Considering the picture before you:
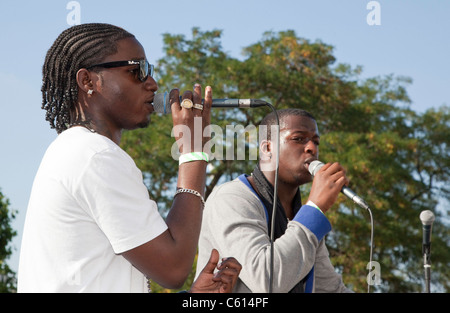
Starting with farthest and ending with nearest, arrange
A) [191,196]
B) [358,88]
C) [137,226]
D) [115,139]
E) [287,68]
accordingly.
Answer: [358,88] < [287,68] < [115,139] < [191,196] < [137,226]

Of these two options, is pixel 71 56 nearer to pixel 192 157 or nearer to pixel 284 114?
pixel 192 157

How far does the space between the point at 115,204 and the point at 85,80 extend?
→ 59 cm

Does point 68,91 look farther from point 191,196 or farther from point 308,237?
point 308,237

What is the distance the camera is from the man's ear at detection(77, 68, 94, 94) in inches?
95.5

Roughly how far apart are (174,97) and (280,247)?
114 cm

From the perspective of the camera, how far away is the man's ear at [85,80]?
2.43 meters

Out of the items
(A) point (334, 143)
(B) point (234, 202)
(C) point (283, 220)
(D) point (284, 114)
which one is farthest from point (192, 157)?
(A) point (334, 143)

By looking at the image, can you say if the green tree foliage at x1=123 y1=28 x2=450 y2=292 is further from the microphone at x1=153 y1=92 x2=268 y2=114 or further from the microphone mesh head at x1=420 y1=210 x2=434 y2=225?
the microphone at x1=153 y1=92 x2=268 y2=114

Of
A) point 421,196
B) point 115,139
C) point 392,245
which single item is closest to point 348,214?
point 392,245

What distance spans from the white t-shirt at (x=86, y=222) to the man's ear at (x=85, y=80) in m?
0.31

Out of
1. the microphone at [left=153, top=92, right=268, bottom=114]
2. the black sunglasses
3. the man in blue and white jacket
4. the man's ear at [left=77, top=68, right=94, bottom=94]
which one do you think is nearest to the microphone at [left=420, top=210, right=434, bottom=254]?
the man in blue and white jacket

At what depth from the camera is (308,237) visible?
10.4 ft

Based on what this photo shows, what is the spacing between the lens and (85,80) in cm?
244

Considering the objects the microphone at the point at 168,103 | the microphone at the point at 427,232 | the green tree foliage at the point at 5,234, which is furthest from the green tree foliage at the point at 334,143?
the microphone at the point at 168,103
